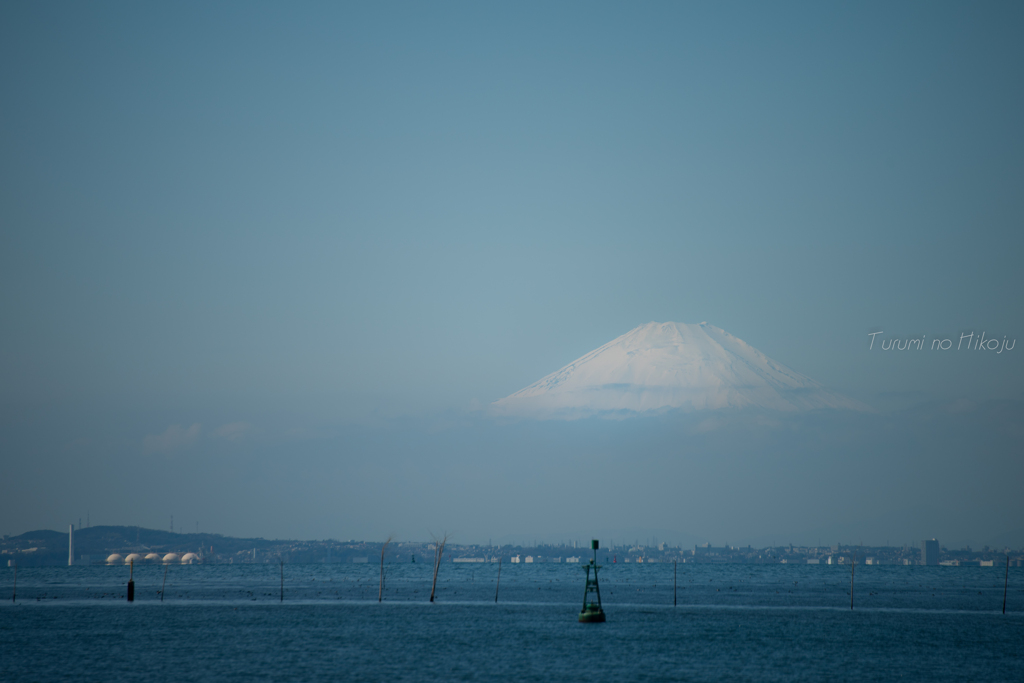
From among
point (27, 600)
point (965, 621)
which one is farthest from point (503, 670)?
point (27, 600)

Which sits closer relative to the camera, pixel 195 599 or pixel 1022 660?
pixel 1022 660

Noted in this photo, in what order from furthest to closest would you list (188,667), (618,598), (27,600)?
(618,598)
(27,600)
(188,667)

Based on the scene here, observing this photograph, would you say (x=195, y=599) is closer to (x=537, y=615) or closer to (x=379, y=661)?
(x=537, y=615)

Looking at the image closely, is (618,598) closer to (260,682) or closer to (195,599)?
(195,599)

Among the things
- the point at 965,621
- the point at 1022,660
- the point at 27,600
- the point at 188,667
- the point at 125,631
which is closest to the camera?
the point at 188,667

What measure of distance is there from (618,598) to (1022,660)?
7255cm

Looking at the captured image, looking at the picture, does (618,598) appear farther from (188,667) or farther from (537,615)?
(188,667)

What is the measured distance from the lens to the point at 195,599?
125m

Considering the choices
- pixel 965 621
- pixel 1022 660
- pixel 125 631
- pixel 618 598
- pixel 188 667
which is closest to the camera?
Answer: pixel 188 667

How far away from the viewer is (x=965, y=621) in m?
95.6

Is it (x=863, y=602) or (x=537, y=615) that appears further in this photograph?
(x=863, y=602)

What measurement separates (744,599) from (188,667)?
300ft

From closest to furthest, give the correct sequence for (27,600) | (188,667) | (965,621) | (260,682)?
(260,682)
(188,667)
(965,621)
(27,600)

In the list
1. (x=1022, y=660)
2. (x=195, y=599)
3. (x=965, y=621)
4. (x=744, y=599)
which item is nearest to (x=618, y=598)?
(x=744, y=599)
